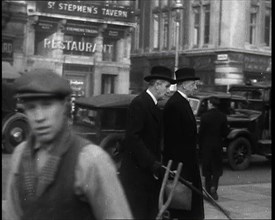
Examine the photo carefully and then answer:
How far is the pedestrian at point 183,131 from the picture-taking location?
415 cm

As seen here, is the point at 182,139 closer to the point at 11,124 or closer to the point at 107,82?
the point at 11,124

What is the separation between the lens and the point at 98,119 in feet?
32.8

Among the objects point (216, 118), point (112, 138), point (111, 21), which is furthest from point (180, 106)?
→ point (111, 21)

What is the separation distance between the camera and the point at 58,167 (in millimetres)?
1724

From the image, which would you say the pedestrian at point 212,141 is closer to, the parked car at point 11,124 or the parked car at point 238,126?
the parked car at point 238,126

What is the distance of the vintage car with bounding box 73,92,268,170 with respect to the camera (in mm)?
9641

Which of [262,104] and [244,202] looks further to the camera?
[262,104]

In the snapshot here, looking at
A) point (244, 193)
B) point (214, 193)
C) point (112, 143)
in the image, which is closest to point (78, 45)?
point (112, 143)

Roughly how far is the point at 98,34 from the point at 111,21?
53.2 inches

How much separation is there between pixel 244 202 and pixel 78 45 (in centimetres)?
951

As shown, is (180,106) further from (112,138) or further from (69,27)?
(69,27)

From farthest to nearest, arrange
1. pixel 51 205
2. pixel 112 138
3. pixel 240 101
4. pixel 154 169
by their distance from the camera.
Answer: pixel 240 101
pixel 112 138
pixel 154 169
pixel 51 205

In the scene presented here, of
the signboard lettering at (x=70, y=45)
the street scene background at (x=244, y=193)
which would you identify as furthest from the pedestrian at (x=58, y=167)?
the signboard lettering at (x=70, y=45)

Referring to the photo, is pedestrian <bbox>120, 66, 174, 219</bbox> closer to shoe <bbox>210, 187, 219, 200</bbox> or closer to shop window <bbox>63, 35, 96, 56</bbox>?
shoe <bbox>210, 187, 219, 200</bbox>
